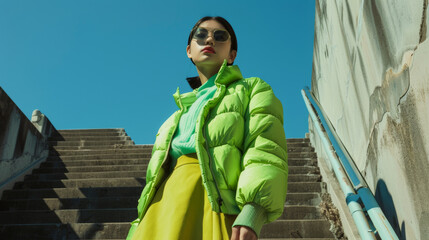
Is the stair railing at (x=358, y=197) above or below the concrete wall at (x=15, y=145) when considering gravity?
below

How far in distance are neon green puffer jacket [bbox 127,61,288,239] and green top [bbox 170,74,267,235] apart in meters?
0.03

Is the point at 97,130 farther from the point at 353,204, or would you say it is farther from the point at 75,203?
the point at 353,204

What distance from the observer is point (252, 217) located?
4.27ft

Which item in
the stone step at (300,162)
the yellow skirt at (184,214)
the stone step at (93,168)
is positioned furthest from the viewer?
the stone step at (93,168)

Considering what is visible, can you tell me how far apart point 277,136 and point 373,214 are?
0.70 metres

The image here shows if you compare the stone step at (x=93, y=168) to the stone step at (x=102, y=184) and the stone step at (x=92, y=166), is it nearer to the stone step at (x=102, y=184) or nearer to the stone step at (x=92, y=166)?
the stone step at (x=92, y=166)

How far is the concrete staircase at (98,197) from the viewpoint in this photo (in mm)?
4031

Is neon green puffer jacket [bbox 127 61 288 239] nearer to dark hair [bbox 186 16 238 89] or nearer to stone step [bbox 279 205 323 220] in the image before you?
dark hair [bbox 186 16 238 89]

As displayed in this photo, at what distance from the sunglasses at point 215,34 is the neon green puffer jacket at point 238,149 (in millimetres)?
254

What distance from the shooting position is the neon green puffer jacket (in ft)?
4.48

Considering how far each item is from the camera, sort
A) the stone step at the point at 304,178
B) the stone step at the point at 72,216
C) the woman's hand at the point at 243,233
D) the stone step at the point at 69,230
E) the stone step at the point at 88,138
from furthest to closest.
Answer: the stone step at the point at 88,138 < the stone step at the point at 304,178 < the stone step at the point at 72,216 < the stone step at the point at 69,230 < the woman's hand at the point at 243,233

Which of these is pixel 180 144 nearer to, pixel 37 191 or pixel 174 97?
pixel 174 97

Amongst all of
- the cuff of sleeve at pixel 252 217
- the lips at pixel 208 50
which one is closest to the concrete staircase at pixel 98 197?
the lips at pixel 208 50

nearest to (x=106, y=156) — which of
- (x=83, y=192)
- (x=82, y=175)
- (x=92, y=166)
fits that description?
(x=92, y=166)
